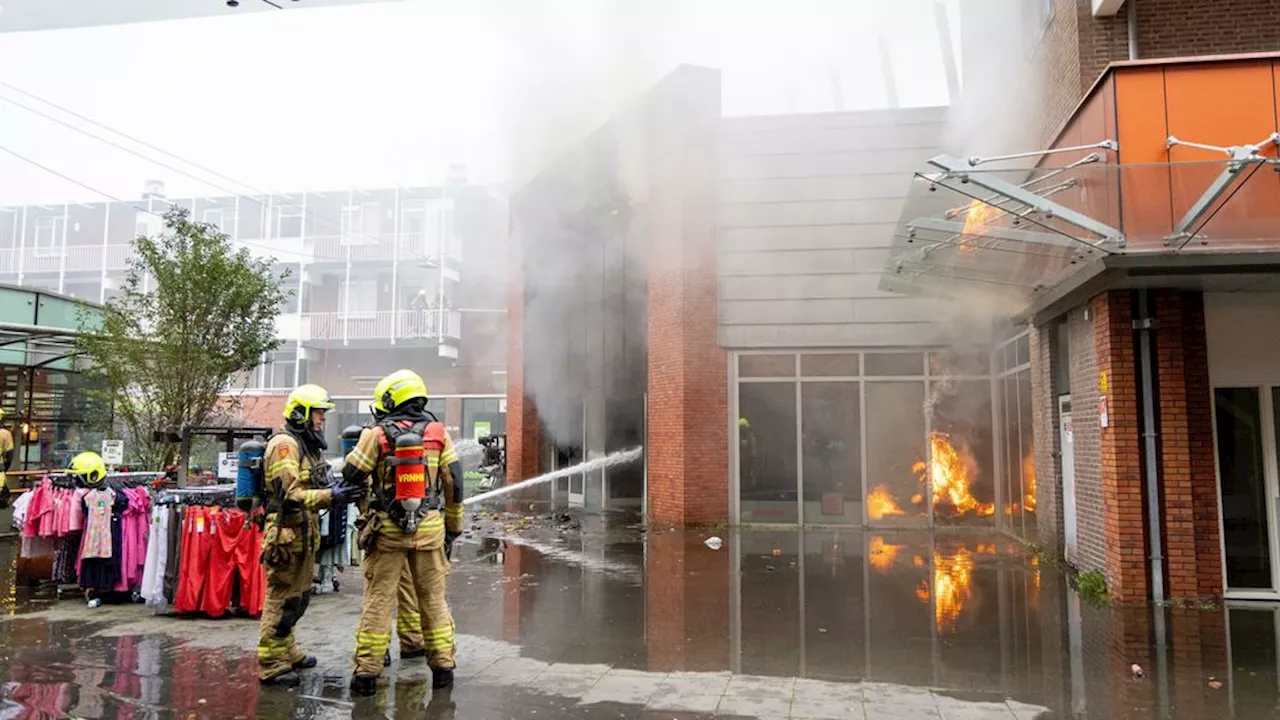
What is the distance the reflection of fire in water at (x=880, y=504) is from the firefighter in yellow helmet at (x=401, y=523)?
24.1ft

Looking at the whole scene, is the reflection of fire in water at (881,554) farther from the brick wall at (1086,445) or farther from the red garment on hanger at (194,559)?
the red garment on hanger at (194,559)

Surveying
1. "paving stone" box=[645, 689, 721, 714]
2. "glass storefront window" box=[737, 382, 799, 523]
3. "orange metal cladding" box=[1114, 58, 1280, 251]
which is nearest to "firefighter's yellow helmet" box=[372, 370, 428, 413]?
"paving stone" box=[645, 689, 721, 714]

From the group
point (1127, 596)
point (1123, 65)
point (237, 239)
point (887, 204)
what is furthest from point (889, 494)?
point (237, 239)

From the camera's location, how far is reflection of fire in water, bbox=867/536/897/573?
307 inches

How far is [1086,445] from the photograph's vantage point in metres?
6.67

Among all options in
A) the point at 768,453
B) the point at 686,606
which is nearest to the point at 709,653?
the point at 686,606

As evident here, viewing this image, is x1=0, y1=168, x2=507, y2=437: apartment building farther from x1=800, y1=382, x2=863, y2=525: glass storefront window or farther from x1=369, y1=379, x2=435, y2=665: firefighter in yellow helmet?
x1=369, y1=379, x2=435, y2=665: firefighter in yellow helmet

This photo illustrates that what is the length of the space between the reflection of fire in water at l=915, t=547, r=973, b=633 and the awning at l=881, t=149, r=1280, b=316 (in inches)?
105

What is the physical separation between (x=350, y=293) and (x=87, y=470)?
19.1 meters

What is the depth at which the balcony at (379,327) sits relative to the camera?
23.7m

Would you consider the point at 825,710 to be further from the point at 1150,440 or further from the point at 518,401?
the point at 518,401

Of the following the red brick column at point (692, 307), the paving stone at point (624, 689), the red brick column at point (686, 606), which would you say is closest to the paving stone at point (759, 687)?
the red brick column at point (686, 606)

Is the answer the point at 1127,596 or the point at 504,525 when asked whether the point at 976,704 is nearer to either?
the point at 1127,596

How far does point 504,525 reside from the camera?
36.8 ft
